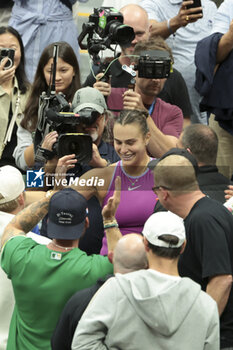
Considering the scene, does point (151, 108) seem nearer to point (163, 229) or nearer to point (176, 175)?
point (176, 175)

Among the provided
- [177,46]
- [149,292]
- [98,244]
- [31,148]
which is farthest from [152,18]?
[149,292]

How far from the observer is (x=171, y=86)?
4934 millimetres

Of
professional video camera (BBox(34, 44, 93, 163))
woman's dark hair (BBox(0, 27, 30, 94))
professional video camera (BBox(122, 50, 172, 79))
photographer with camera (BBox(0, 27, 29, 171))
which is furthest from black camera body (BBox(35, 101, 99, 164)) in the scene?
woman's dark hair (BBox(0, 27, 30, 94))

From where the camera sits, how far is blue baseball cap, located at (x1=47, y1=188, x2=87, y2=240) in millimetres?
3584

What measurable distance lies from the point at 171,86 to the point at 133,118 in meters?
0.83

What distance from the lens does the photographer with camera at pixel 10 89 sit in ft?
16.7

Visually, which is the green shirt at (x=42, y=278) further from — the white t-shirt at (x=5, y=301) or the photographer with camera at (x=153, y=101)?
the photographer with camera at (x=153, y=101)

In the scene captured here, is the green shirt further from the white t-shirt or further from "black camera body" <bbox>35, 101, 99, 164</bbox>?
"black camera body" <bbox>35, 101, 99, 164</bbox>

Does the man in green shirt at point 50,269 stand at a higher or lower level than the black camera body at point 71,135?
lower

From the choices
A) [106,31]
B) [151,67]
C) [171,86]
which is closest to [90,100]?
[151,67]

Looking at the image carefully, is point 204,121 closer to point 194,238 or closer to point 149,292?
point 194,238

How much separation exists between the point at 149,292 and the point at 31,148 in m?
1.63

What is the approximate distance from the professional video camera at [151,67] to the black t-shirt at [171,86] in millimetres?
354

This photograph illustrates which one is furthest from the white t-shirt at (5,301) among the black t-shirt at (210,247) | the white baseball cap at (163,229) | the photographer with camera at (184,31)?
the photographer with camera at (184,31)
